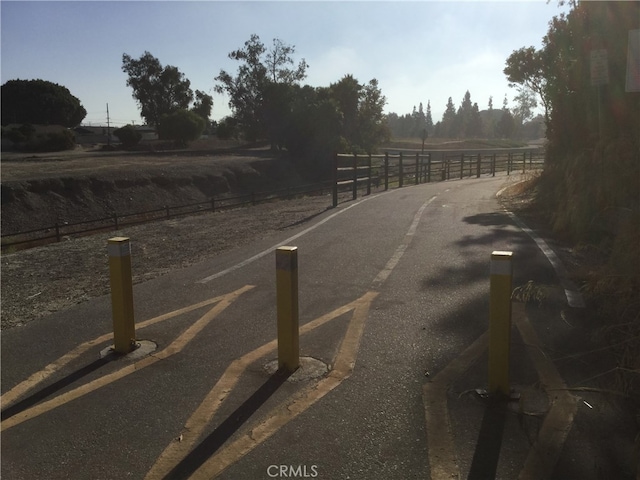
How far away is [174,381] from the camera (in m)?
4.73

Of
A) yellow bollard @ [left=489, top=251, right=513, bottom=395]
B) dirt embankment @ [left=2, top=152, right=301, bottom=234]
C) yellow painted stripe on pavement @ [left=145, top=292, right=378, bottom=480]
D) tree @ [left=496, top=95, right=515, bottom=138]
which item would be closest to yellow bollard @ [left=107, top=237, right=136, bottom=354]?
yellow painted stripe on pavement @ [left=145, top=292, right=378, bottom=480]

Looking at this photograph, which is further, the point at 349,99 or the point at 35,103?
the point at 35,103

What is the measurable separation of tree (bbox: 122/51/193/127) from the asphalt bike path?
76102mm

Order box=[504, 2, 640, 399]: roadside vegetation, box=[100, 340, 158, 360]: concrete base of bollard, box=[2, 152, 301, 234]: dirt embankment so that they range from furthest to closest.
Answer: box=[2, 152, 301, 234]: dirt embankment < box=[504, 2, 640, 399]: roadside vegetation < box=[100, 340, 158, 360]: concrete base of bollard

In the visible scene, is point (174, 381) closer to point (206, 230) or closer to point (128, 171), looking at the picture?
point (206, 230)

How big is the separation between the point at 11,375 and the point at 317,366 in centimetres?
262

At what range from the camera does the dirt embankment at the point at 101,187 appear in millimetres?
22812

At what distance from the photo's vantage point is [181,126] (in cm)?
5647

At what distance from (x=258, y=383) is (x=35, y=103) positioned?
71842mm

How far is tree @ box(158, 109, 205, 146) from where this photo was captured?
56.6m

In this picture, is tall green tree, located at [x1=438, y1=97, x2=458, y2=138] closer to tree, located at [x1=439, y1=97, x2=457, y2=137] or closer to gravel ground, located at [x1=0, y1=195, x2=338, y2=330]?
tree, located at [x1=439, y1=97, x2=457, y2=137]

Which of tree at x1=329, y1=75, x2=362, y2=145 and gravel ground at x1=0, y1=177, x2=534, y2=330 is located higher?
tree at x1=329, y1=75, x2=362, y2=145

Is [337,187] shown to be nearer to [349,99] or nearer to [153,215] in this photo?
[153,215]

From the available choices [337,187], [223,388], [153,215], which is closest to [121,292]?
[223,388]
